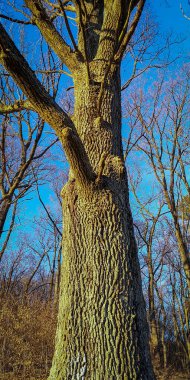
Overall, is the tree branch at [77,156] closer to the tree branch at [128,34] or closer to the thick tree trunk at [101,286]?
the thick tree trunk at [101,286]

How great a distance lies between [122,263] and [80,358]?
657 mm

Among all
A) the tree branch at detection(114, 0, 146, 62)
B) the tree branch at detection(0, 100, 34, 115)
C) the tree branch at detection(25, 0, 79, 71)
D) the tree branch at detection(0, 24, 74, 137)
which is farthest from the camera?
the tree branch at detection(0, 100, 34, 115)

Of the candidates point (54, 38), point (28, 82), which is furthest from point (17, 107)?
point (28, 82)

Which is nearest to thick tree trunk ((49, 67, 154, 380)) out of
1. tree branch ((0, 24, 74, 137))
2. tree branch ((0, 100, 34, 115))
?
tree branch ((0, 24, 74, 137))

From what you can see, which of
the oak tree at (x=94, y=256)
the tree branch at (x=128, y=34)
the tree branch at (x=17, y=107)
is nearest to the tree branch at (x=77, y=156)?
the oak tree at (x=94, y=256)

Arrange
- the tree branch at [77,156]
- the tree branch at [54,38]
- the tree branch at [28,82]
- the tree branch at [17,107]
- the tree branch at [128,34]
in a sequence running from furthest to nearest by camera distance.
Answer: the tree branch at [17,107]
the tree branch at [54,38]
the tree branch at [128,34]
the tree branch at [77,156]
the tree branch at [28,82]

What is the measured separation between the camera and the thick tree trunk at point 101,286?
168 cm

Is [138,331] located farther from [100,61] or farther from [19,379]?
[19,379]

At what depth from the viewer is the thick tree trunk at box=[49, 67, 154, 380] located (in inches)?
66.0

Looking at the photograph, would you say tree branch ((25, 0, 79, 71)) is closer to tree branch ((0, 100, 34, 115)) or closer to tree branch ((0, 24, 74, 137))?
tree branch ((0, 100, 34, 115))

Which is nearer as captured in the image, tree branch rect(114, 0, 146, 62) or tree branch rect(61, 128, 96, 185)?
tree branch rect(61, 128, 96, 185)

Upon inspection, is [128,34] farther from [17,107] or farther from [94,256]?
[94,256]

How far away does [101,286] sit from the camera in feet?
5.98

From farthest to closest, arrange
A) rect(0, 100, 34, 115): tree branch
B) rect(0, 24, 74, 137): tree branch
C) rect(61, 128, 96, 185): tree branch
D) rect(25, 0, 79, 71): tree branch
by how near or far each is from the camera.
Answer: rect(0, 100, 34, 115): tree branch
rect(25, 0, 79, 71): tree branch
rect(61, 128, 96, 185): tree branch
rect(0, 24, 74, 137): tree branch
